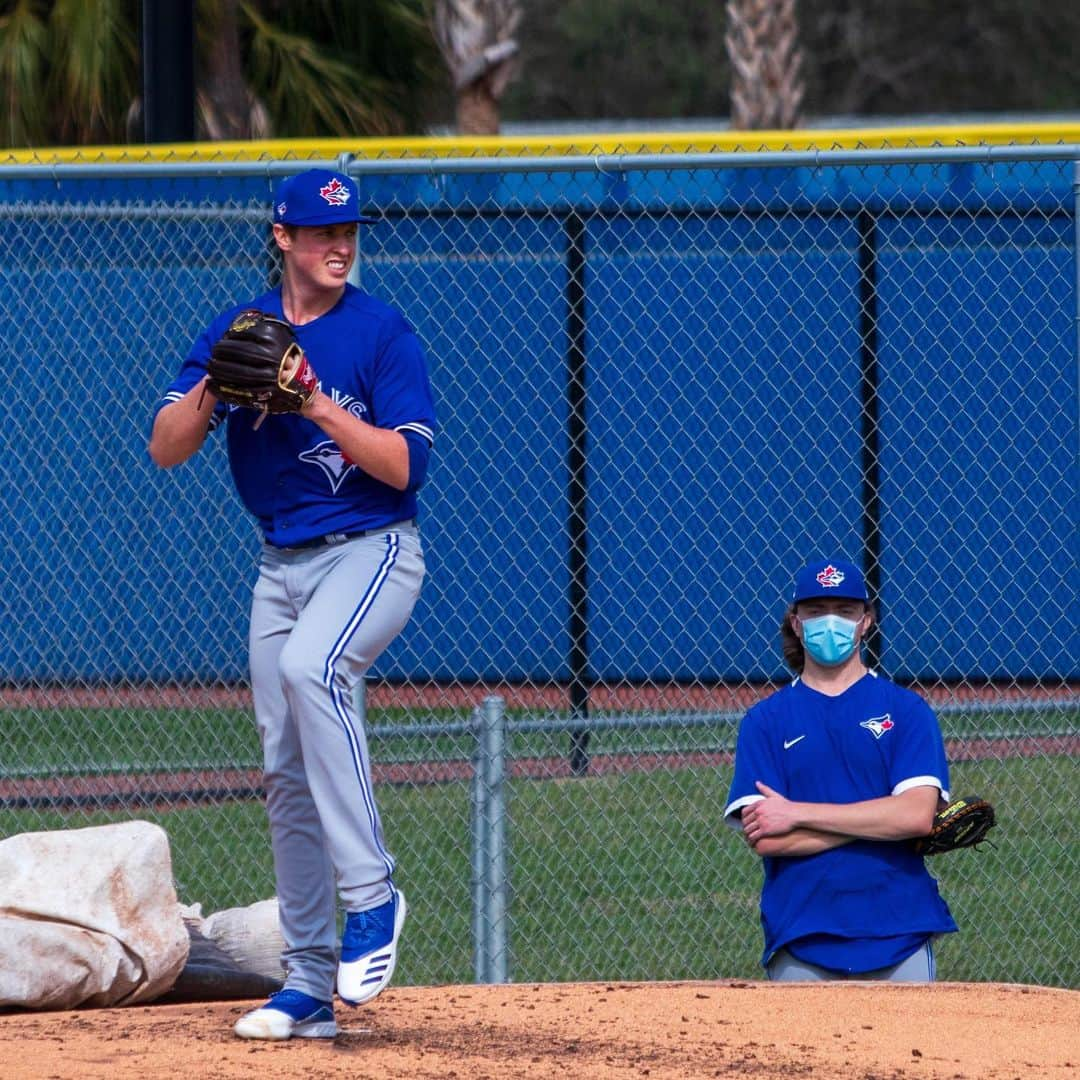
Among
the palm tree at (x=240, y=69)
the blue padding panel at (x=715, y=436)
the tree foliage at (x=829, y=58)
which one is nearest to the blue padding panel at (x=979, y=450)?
the blue padding panel at (x=715, y=436)

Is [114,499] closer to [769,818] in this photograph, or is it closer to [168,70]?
[168,70]

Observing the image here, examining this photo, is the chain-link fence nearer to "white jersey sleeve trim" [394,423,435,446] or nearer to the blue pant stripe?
the blue pant stripe

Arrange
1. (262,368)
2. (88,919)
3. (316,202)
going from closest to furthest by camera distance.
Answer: (262,368) → (316,202) → (88,919)

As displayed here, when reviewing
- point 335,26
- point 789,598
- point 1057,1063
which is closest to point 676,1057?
point 1057,1063

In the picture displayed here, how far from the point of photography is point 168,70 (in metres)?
8.02

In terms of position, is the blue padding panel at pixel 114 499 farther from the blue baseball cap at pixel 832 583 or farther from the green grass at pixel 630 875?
the blue baseball cap at pixel 832 583

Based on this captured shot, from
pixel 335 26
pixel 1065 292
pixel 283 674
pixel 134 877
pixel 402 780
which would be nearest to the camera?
pixel 283 674

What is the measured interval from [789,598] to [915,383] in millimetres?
1249

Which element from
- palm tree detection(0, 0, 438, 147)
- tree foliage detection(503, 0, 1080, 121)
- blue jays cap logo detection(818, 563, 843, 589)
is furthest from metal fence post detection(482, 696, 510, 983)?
tree foliage detection(503, 0, 1080, 121)

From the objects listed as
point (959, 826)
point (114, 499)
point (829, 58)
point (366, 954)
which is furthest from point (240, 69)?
point (829, 58)

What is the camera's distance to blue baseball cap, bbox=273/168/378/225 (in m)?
4.48

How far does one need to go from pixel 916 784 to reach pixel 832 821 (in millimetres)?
234

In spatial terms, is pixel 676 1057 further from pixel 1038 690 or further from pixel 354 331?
pixel 1038 690

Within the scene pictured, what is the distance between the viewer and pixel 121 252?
929 cm
